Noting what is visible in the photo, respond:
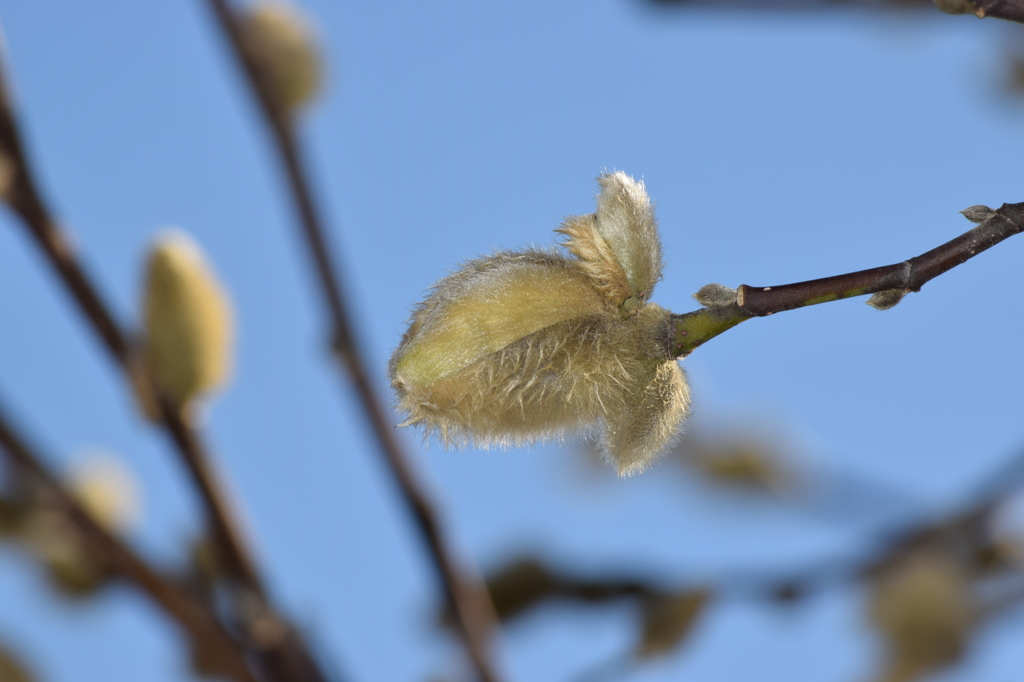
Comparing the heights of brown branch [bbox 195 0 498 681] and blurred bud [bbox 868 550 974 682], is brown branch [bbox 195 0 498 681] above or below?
above

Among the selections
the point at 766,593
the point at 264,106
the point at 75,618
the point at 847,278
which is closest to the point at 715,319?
the point at 847,278

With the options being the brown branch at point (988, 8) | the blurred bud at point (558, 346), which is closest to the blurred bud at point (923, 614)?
the blurred bud at point (558, 346)

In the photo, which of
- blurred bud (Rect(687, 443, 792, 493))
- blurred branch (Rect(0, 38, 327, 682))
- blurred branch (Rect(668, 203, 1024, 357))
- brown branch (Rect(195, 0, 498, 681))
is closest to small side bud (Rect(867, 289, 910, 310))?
blurred branch (Rect(668, 203, 1024, 357))

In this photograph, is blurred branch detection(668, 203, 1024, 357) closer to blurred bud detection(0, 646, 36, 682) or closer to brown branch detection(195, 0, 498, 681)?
brown branch detection(195, 0, 498, 681)

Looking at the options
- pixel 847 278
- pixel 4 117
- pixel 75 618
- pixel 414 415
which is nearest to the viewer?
pixel 847 278

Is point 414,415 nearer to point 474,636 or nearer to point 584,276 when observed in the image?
point 584,276

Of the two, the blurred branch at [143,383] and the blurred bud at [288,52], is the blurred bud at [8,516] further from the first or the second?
the blurred bud at [288,52]
